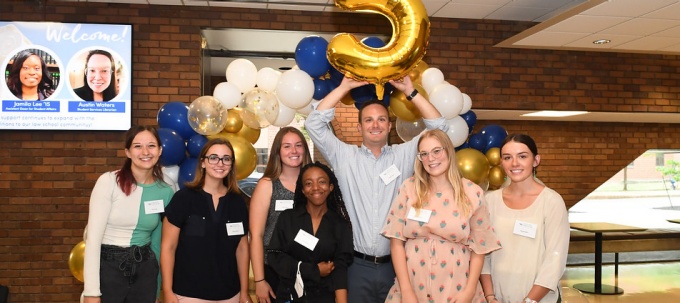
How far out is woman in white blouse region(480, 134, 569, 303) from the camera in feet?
7.57

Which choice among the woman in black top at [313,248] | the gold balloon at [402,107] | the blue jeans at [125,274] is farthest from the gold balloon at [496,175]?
the blue jeans at [125,274]

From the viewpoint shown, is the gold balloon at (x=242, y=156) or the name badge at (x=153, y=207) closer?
the name badge at (x=153, y=207)

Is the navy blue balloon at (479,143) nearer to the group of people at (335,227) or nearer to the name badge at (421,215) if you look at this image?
the group of people at (335,227)

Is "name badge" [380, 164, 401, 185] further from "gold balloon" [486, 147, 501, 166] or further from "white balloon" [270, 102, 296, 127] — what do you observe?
"gold balloon" [486, 147, 501, 166]

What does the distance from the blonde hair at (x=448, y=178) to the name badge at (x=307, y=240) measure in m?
0.50

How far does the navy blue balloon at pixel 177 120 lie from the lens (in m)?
3.51

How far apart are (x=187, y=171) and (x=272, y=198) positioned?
2.76 ft

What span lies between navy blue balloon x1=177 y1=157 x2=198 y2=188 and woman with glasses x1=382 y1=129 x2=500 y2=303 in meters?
1.45

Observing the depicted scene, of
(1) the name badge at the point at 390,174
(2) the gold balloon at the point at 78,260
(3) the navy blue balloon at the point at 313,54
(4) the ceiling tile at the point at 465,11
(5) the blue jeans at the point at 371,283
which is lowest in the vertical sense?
(2) the gold balloon at the point at 78,260

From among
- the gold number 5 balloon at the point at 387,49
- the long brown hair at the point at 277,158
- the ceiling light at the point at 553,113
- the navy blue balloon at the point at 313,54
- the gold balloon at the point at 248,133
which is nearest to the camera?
the gold number 5 balloon at the point at 387,49

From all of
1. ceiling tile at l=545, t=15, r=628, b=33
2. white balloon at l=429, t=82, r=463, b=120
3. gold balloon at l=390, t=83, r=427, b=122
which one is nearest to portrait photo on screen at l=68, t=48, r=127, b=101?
gold balloon at l=390, t=83, r=427, b=122

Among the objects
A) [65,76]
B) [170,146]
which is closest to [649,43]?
[170,146]

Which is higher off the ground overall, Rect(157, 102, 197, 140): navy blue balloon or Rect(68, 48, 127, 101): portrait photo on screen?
Rect(68, 48, 127, 101): portrait photo on screen

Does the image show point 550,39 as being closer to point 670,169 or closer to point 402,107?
point 402,107
